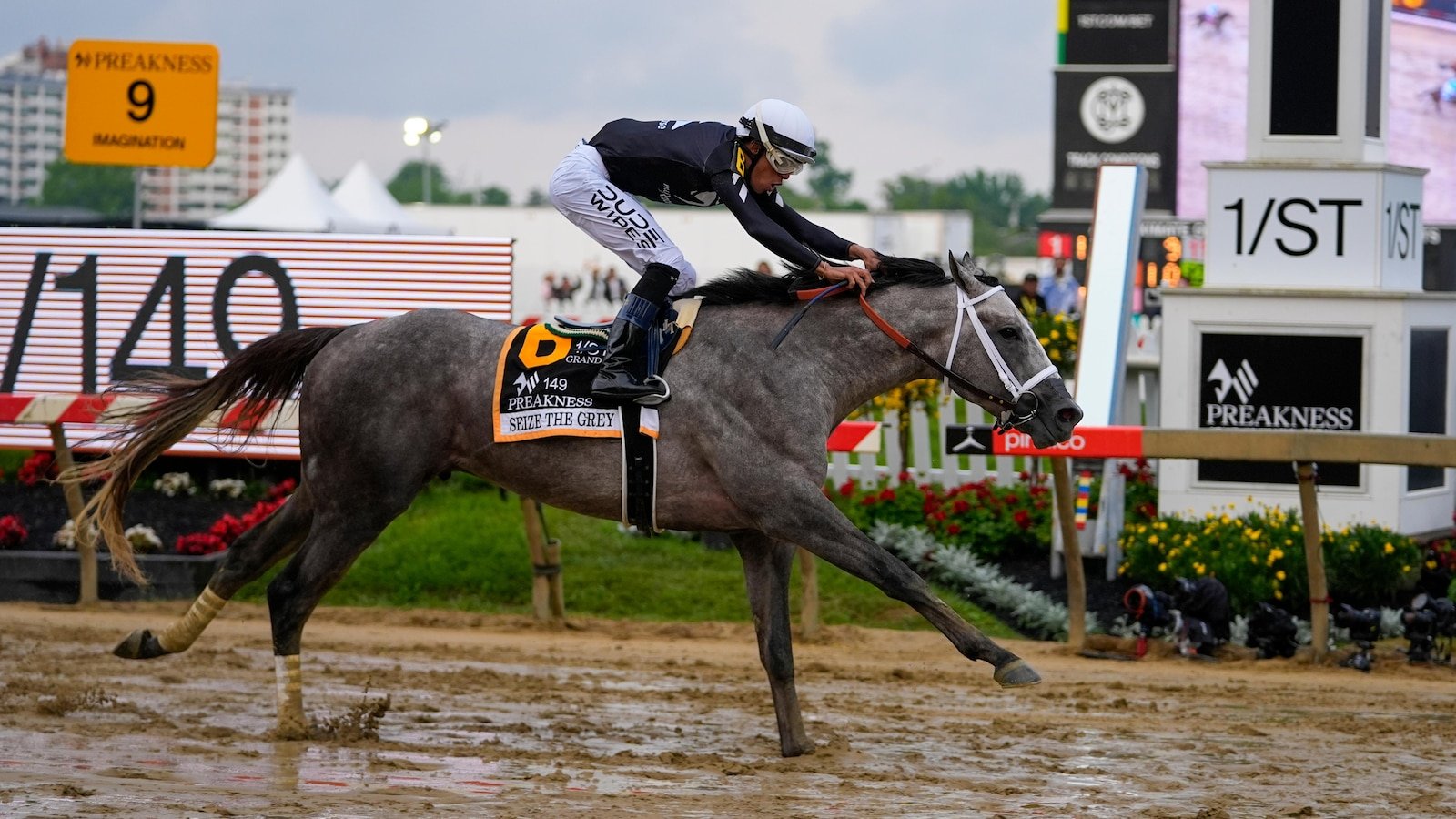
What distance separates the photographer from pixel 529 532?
10.3 metres

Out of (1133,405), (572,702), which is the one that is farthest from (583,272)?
(572,702)

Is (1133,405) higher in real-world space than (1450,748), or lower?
higher

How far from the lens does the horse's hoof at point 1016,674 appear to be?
5.91m

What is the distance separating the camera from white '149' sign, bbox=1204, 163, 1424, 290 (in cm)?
1153

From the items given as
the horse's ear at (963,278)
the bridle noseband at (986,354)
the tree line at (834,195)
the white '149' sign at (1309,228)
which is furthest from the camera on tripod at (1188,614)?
the tree line at (834,195)

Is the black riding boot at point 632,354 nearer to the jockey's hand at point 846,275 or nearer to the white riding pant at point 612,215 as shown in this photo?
the white riding pant at point 612,215

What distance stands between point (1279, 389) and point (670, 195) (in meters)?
5.95

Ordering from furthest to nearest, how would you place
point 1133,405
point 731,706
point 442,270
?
point 1133,405 → point 442,270 → point 731,706

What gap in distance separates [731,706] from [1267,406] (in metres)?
5.14

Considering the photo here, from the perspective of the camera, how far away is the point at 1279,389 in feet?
36.9

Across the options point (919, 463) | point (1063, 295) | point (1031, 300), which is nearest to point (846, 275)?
point (919, 463)

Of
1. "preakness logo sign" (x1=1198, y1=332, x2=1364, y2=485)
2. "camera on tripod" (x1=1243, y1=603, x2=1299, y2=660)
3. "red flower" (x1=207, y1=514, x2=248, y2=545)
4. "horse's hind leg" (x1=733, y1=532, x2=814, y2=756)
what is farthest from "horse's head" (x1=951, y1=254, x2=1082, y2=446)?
"red flower" (x1=207, y1=514, x2=248, y2=545)

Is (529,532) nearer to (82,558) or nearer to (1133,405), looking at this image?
(82,558)

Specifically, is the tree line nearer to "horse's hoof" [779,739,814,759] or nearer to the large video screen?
the large video screen
